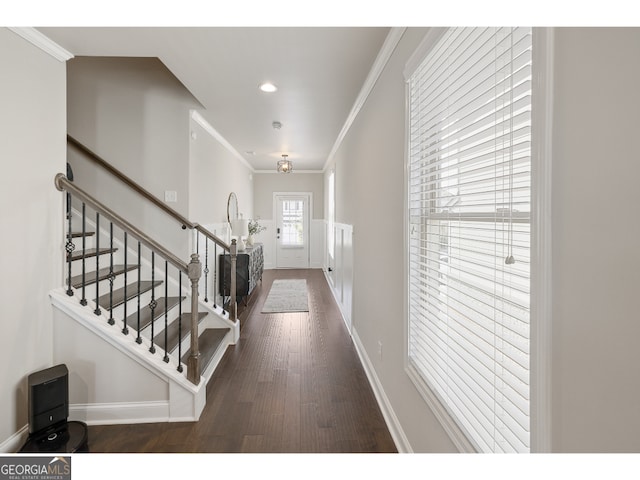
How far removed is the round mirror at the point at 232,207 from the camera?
5660 millimetres

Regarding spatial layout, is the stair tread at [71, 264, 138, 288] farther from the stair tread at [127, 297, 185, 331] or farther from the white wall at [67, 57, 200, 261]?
the white wall at [67, 57, 200, 261]

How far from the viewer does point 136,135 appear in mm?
3463

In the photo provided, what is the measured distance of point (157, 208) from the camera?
351 centimetres

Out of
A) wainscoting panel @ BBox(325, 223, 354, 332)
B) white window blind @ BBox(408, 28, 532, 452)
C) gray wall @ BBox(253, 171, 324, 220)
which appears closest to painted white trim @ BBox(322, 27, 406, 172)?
white window blind @ BBox(408, 28, 532, 452)

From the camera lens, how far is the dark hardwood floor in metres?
1.99

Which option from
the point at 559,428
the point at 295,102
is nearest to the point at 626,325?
the point at 559,428

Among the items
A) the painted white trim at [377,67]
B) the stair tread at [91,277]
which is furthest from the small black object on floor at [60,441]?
the painted white trim at [377,67]

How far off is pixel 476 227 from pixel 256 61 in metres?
2.12

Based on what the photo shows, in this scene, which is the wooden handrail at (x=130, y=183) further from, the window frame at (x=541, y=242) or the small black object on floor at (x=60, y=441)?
the window frame at (x=541, y=242)

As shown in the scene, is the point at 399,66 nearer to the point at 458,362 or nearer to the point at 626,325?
the point at 458,362

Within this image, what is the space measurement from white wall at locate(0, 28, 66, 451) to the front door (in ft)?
21.4

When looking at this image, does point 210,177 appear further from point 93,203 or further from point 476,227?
point 476,227

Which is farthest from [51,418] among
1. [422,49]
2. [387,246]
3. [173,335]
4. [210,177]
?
[210,177]
